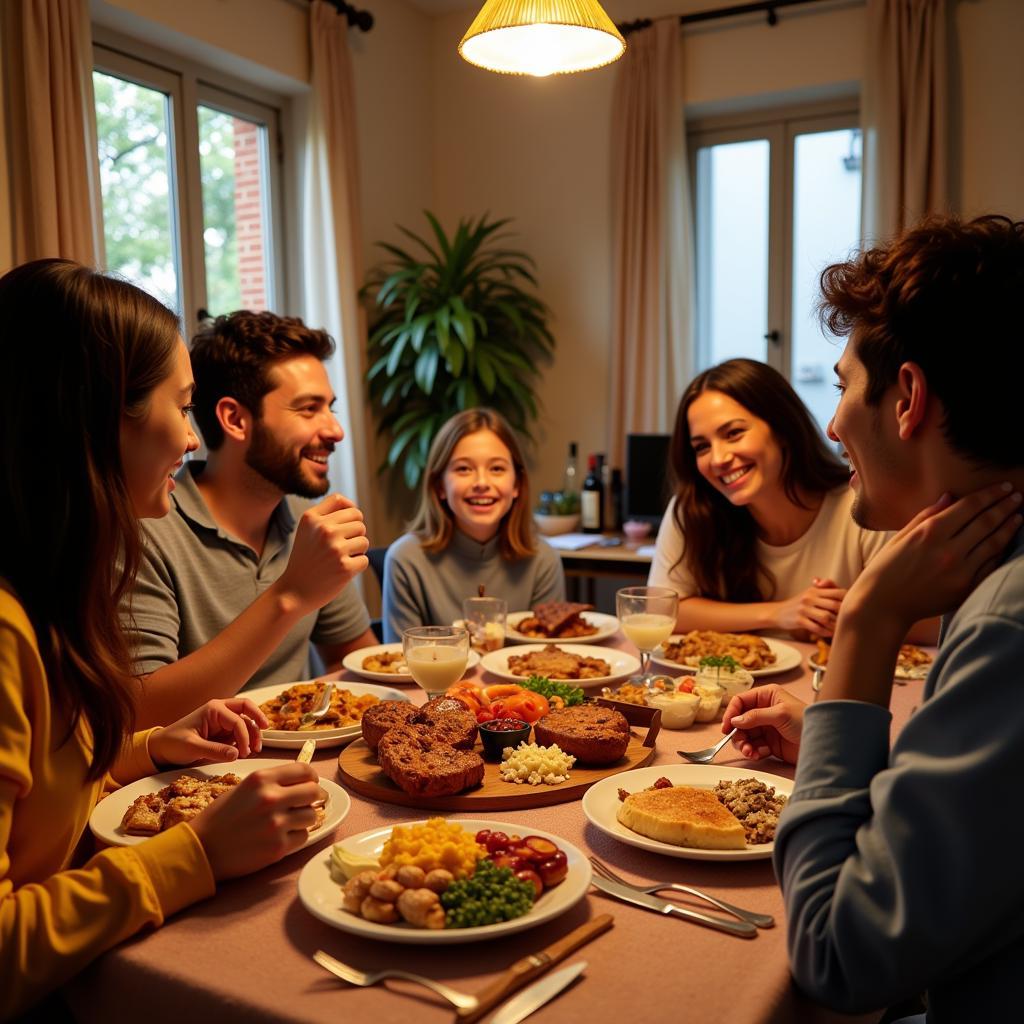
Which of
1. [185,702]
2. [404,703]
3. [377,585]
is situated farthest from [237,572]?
[377,585]

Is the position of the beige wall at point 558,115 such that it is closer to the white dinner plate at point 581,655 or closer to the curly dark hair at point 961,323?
the white dinner plate at point 581,655

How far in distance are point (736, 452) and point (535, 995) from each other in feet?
6.57

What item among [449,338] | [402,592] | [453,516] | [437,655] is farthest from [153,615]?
[449,338]

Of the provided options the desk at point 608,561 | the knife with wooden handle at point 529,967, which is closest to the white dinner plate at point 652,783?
the knife with wooden handle at point 529,967

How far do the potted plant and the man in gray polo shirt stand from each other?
2.40 meters

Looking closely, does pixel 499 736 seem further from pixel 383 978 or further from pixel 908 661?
pixel 908 661

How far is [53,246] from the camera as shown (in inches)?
132

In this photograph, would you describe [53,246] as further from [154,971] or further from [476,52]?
[154,971]

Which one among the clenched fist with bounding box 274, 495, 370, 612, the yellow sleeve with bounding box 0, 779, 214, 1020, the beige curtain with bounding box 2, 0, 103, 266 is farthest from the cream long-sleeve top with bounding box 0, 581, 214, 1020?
the beige curtain with bounding box 2, 0, 103, 266

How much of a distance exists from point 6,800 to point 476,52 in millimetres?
1980

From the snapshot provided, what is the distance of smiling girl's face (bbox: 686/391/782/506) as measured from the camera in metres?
2.74

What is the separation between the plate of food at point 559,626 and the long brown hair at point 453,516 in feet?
1.77

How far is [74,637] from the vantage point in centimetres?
119

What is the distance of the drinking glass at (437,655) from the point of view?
180cm
